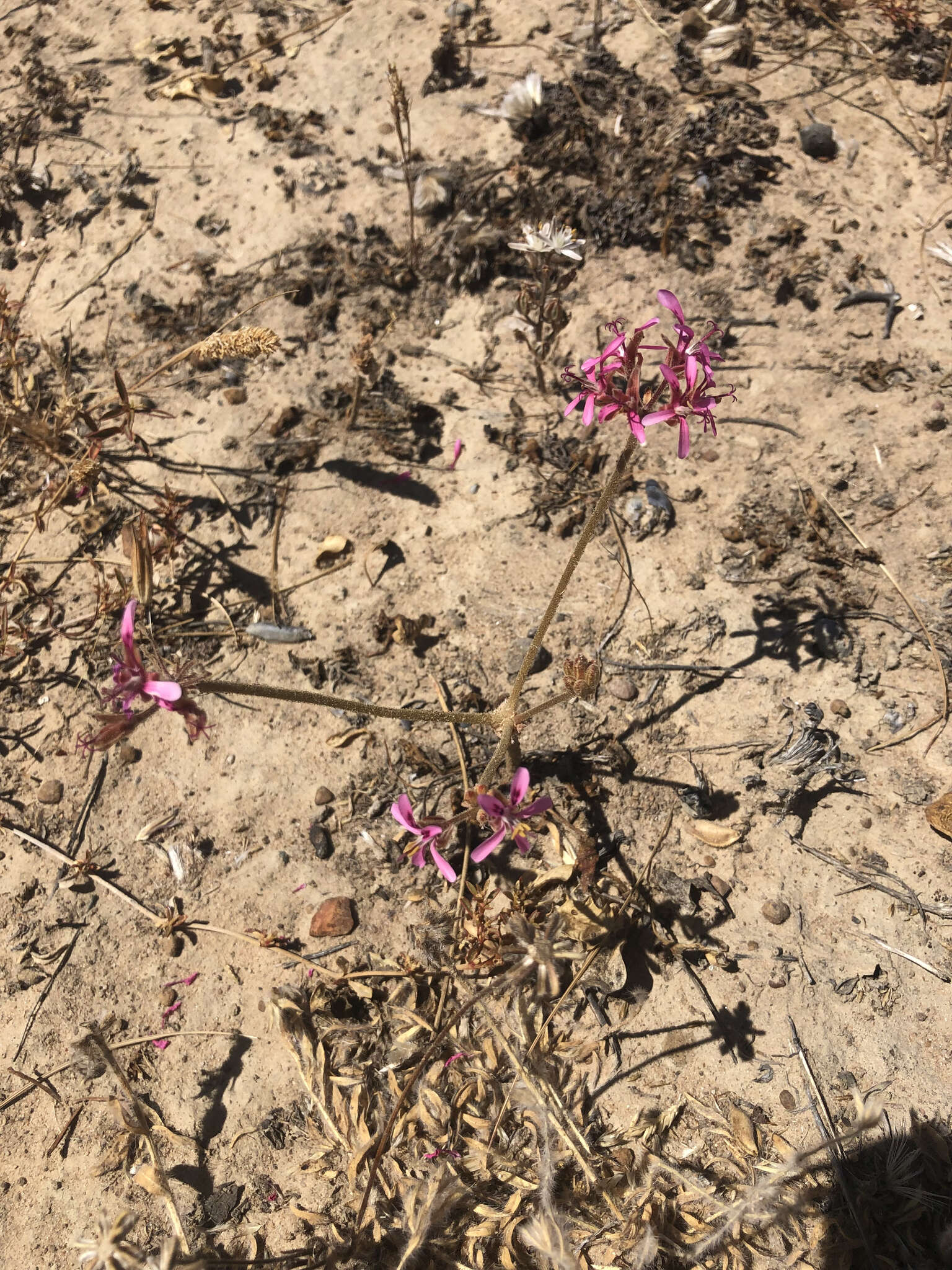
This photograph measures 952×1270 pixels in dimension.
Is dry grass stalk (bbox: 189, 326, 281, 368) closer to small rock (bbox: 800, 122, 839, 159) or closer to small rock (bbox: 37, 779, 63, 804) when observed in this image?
small rock (bbox: 37, 779, 63, 804)

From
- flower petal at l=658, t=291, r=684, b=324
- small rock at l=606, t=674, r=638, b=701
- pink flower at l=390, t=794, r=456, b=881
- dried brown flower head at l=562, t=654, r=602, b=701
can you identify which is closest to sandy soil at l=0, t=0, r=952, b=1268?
small rock at l=606, t=674, r=638, b=701

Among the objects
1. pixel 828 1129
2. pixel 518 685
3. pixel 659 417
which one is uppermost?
pixel 659 417

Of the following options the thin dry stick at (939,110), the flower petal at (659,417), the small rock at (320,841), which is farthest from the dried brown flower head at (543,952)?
the thin dry stick at (939,110)

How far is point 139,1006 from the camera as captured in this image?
8.84ft

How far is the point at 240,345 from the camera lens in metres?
2.79

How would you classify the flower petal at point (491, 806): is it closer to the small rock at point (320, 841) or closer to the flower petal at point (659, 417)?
the small rock at point (320, 841)

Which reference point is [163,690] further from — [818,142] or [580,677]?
[818,142]

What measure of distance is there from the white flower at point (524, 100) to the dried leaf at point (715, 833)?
3.58m

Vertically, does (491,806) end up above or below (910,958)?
above

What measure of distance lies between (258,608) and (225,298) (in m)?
1.69

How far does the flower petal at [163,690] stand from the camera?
1658 mm

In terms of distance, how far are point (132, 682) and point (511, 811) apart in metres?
1.11

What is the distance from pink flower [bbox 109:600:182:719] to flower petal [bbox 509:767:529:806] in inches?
41.1

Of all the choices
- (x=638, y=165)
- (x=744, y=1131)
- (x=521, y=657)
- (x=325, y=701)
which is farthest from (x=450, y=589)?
(x=638, y=165)
